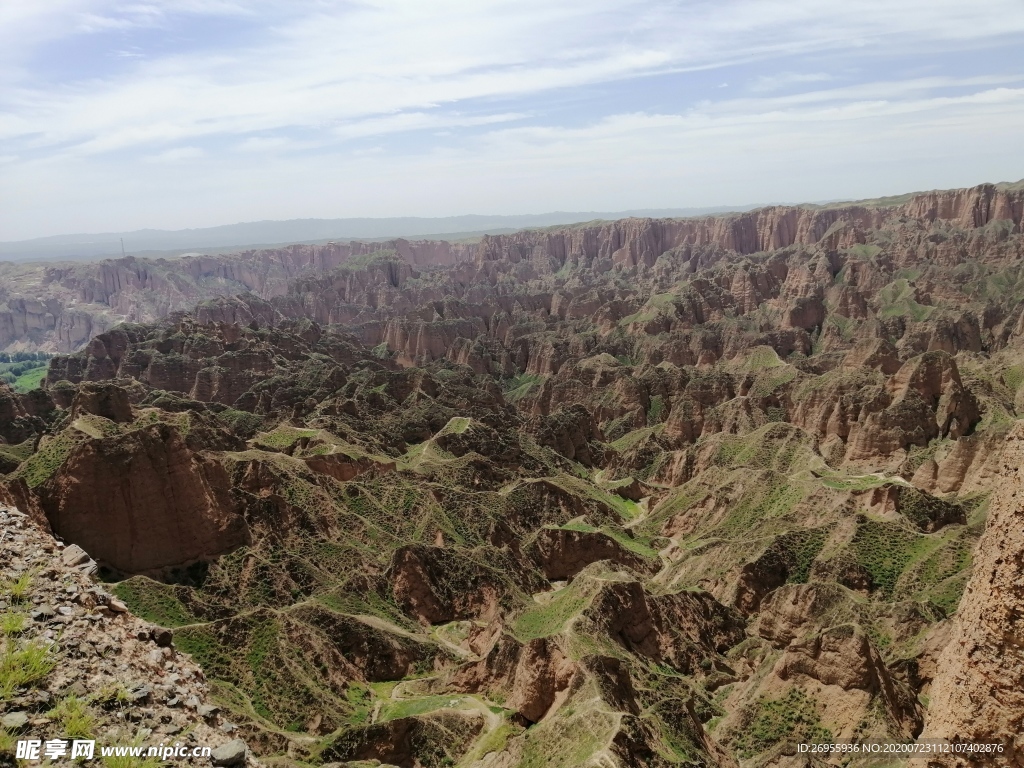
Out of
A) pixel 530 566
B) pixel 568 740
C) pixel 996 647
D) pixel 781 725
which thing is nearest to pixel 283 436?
pixel 530 566

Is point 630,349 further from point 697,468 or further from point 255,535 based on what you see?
point 255,535

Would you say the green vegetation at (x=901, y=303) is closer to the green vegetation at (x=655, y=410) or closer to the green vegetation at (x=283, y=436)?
the green vegetation at (x=655, y=410)

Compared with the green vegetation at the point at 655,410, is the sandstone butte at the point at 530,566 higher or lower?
higher

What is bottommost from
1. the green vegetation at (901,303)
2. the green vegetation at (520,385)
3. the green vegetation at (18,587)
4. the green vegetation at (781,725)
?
the green vegetation at (520,385)

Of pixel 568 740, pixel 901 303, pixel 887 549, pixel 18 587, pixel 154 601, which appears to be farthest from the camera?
pixel 901 303

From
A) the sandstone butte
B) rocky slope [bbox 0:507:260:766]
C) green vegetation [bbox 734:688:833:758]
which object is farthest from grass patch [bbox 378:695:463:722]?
rocky slope [bbox 0:507:260:766]

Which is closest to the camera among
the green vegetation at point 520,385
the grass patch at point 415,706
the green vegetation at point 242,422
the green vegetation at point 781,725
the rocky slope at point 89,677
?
the rocky slope at point 89,677

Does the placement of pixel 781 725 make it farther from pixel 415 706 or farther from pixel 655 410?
pixel 655 410

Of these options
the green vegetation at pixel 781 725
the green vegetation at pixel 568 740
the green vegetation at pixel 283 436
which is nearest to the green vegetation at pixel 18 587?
the green vegetation at pixel 568 740

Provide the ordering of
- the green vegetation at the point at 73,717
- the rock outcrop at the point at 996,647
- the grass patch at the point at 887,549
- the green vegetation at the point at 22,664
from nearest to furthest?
1. the green vegetation at the point at 73,717
2. the green vegetation at the point at 22,664
3. the rock outcrop at the point at 996,647
4. the grass patch at the point at 887,549
